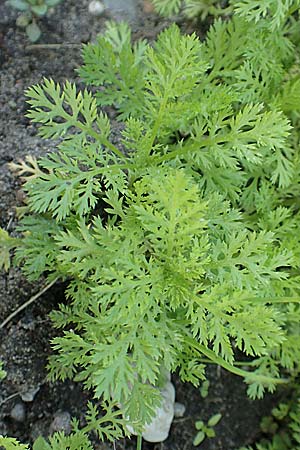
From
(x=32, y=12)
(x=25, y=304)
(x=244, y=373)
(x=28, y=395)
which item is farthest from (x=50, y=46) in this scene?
(x=244, y=373)

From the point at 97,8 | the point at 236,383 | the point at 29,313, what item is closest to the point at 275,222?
the point at 236,383

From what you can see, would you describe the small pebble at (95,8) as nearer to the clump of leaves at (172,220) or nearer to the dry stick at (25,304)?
the clump of leaves at (172,220)

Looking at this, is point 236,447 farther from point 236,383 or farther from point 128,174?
point 128,174

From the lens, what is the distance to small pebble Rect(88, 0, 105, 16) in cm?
228

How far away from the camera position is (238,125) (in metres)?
1.66

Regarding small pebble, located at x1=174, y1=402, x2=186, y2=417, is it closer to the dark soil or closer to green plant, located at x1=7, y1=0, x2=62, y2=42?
the dark soil

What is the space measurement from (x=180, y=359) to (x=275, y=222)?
19.4 inches

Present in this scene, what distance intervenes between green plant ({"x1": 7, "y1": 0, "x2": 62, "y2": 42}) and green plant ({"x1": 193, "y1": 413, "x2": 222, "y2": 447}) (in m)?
1.42

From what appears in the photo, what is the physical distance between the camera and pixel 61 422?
1.96 meters

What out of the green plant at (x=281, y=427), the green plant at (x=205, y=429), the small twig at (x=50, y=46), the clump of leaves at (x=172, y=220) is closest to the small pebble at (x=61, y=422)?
the clump of leaves at (x=172, y=220)

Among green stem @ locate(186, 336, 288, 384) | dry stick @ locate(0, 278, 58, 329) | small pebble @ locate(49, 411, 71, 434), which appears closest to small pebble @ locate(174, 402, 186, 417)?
green stem @ locate(186, 336, 288, 384)

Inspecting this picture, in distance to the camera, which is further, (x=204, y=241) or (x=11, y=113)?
(x=11, y=113)

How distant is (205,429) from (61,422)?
499 mm

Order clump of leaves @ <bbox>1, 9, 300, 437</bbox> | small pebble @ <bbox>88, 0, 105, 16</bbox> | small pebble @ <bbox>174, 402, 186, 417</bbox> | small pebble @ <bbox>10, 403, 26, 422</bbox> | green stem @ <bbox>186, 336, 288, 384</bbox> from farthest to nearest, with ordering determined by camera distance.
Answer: small pebble @ <bbox>88, 0, 105, 16</bbox>, small pebble @ <bbox>174, 402, 186, 417</bbox>, small pebble @ <bbox>10, 403, 26, 422</bbox>, green stem @ <bbox>186, 336, 288, 384</bbox>, clump of leaves @ <bbox>1, 9, 300, 437</bbox>
